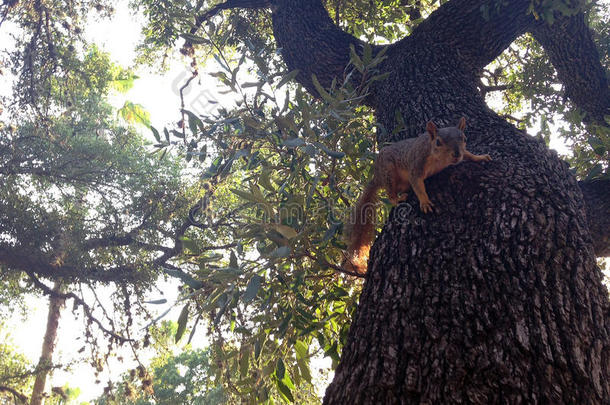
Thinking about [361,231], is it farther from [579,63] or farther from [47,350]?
[47,350]

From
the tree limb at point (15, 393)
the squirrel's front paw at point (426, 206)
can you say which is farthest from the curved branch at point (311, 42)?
the tree limb at point (15, 393)

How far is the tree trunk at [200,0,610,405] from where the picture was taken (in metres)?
1.18

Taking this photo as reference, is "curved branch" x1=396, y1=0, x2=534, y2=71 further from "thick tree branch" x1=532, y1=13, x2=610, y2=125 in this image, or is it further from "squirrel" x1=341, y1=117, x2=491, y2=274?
"squirrel" x1=341, y1=117, x2=491, y2=274

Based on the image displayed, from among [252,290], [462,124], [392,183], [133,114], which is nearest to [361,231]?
[392,183]

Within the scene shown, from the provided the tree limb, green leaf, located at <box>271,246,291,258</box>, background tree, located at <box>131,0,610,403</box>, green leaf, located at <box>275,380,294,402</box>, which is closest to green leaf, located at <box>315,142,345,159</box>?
background tree, located at <box>131,0,610,403</box>

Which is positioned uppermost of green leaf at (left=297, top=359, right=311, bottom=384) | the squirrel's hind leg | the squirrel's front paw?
the squirrel's hind leg

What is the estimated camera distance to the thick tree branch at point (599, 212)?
249cm

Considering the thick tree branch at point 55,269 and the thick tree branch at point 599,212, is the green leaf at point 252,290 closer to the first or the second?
the thick tree branch at point 599,212

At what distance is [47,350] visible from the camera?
7.31m

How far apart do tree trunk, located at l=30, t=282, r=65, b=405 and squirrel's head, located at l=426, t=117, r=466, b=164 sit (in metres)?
6.14

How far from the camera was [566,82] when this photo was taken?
402cm

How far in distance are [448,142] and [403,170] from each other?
1.00 ft

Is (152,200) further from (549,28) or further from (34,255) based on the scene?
(549,28)

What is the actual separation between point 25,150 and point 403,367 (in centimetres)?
792
